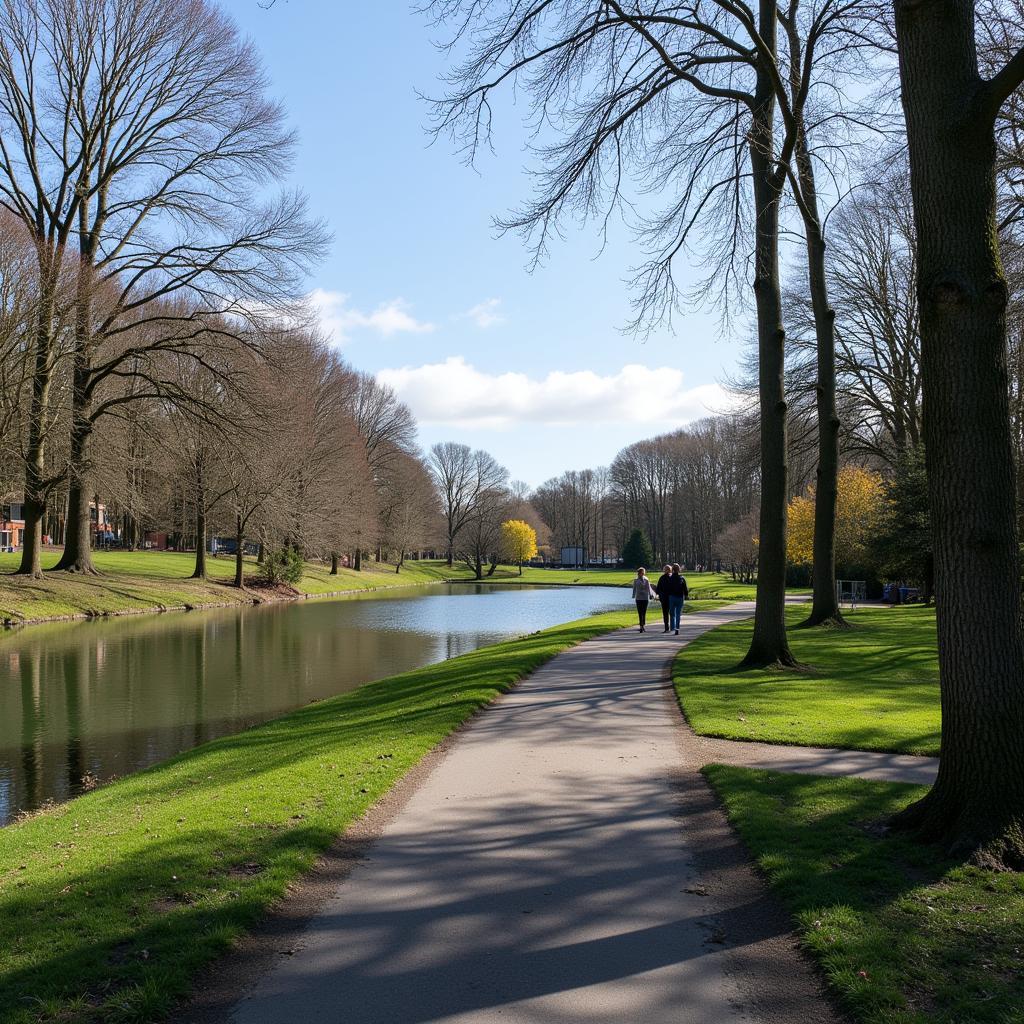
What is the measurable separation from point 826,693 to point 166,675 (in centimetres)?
1257

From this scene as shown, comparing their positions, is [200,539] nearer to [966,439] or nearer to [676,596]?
[676,596]

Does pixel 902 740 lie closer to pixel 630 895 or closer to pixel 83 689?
pixel 630 895

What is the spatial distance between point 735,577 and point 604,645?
172 feet

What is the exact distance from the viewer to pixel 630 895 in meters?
4.78

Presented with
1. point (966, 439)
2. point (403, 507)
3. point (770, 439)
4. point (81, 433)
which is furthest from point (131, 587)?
point (403, 507)

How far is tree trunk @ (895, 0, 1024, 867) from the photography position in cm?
516

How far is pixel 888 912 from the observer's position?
441 centimetres

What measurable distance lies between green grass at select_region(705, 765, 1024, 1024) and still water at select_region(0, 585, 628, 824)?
716 centimetres

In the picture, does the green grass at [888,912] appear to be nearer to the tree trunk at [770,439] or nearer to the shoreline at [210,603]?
the tree trunk at [770,439]

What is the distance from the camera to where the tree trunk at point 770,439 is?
521 inches

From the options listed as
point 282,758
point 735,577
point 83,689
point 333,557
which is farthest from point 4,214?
point 735,577

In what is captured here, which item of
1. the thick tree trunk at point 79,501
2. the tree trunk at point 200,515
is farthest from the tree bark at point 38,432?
the tree trunk at point 200,515

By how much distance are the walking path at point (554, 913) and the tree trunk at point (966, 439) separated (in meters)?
1.60

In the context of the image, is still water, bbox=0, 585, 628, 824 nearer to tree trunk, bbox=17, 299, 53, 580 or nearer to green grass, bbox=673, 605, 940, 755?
tree trunk, bbox=17, 299, 53, 580
